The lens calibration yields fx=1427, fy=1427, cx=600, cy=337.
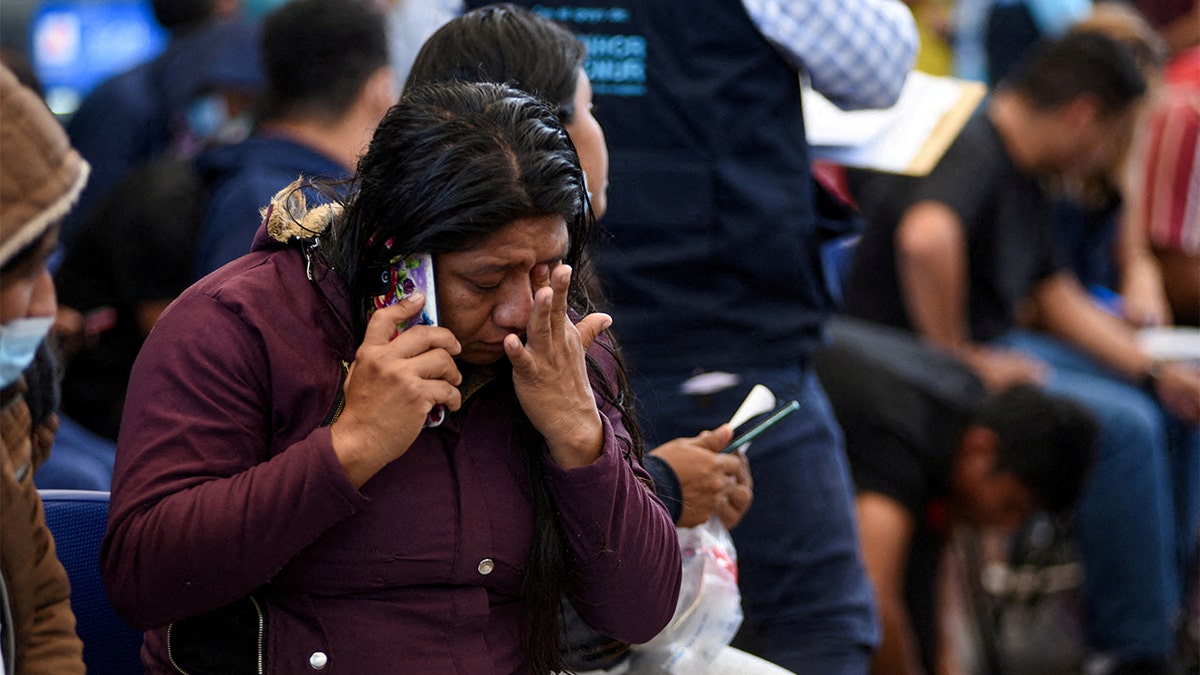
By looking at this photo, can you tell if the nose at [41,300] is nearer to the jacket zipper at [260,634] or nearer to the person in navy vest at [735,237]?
the jacket zipper at [260,634]

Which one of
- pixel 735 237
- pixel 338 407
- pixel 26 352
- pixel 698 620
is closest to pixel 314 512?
pixel 338 407

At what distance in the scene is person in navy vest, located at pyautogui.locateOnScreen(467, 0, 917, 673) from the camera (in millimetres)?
2285

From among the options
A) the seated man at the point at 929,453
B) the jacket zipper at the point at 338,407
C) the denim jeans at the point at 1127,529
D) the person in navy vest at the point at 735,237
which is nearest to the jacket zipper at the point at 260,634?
the jacket zipper at the point at 338,407

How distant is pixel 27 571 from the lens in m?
1.53

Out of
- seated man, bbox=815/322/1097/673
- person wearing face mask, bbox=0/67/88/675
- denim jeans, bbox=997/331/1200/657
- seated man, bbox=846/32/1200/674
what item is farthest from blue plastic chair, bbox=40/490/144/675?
denim jeans, bbox=997/331/1200/657

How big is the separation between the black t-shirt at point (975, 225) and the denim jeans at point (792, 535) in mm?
1716

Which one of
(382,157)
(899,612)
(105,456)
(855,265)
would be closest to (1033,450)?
(899,612)

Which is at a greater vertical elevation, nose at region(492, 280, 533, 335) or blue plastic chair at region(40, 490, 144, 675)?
nose at region(492, 280, 533, 335)

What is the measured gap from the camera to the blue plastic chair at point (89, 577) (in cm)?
173

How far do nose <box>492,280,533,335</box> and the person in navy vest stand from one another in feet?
2.75

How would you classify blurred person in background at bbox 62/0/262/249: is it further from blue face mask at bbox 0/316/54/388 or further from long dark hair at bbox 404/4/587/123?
blue face mask at bbox 0/316/54/388

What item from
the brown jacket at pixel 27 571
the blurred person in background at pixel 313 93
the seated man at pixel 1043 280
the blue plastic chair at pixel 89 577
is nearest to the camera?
the brown jacket at pixel 27 571

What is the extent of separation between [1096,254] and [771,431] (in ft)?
10.3

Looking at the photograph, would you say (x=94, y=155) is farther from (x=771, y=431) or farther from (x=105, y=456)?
(x=771, y=431)
